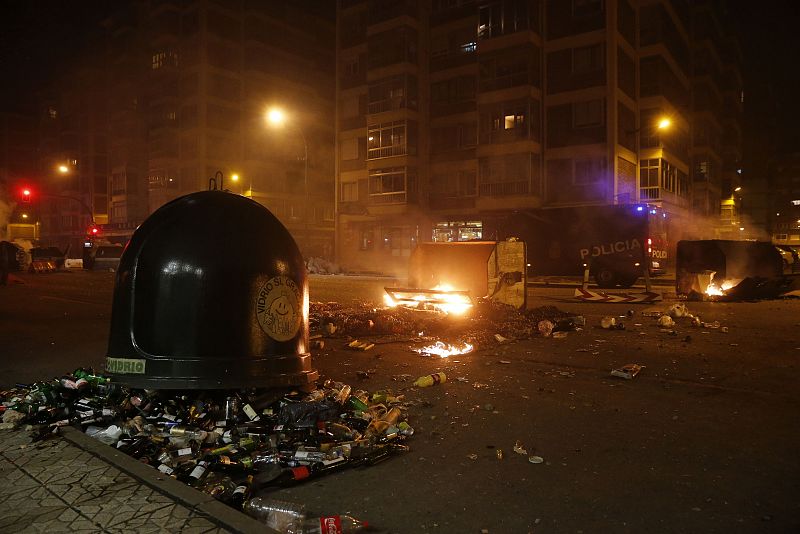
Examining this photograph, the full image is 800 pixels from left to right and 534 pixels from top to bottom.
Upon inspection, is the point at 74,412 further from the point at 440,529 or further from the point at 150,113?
the point at 150,113

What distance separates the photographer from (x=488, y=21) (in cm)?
3412

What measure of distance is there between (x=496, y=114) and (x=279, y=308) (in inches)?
1243

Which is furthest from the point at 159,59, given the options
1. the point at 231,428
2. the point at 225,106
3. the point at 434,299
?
the point at 231,428

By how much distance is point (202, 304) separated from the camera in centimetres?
459

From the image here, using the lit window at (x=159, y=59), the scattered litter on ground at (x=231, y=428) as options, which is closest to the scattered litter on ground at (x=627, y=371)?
the scattered litter on ground at (x=231, y=428)

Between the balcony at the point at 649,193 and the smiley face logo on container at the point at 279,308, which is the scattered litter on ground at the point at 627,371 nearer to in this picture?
the smiley face logo on container at the point at 279,308

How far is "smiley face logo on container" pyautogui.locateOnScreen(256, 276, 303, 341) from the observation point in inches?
Result: 190

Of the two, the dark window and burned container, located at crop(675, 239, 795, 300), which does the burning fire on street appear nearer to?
burned container, located at crop(675, 239, 795, 300)

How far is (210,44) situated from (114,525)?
5341 centimetres

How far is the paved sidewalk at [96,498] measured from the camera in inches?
117

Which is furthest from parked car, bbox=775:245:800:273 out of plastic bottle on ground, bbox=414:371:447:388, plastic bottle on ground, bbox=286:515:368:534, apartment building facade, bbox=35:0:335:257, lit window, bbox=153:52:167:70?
lit window, bbox=153:52:167:70

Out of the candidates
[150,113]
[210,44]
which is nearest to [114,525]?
[210,44]

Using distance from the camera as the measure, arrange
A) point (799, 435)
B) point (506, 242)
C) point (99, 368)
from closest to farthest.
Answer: point (799, 435)
point (99, 368)
point (506, 242)

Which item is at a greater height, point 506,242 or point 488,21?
point 488,21
